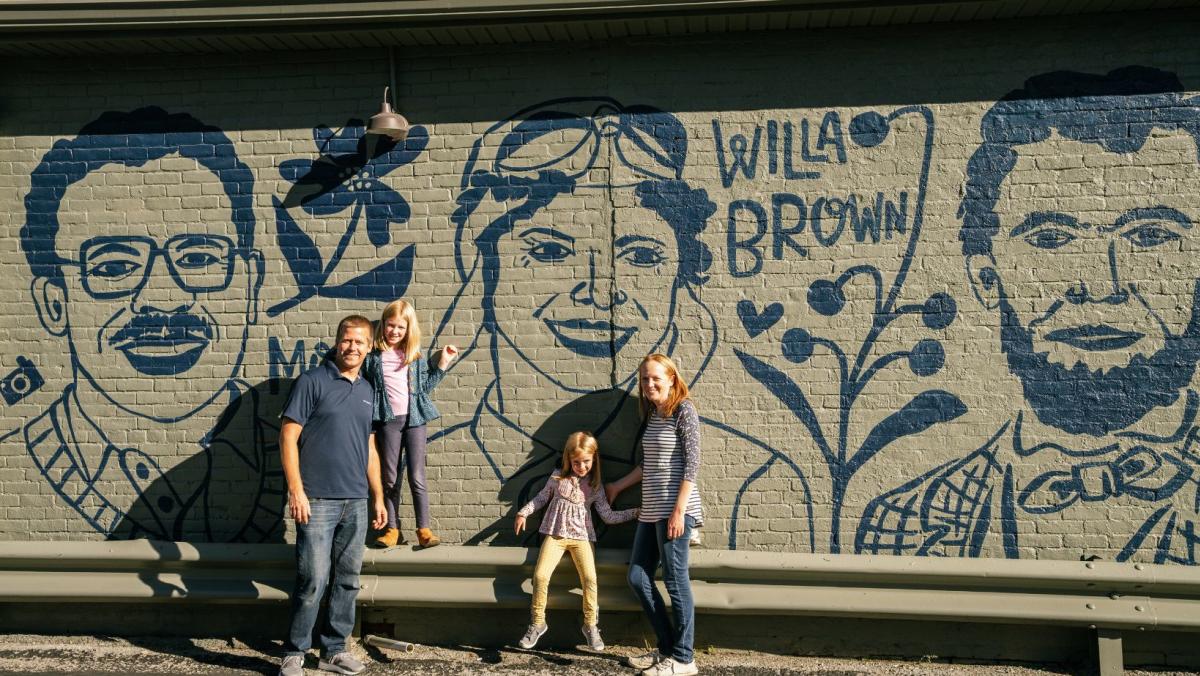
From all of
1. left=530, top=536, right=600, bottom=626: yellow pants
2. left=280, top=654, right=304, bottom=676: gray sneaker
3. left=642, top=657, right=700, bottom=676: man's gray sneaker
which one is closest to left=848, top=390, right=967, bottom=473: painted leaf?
left=642, top=657, right=700, bottom=676: man's gray sneaker

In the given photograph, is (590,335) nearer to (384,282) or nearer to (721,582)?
(384,282)

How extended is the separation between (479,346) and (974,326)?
122 inches

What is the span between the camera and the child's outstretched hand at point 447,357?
→ 19.3 ft

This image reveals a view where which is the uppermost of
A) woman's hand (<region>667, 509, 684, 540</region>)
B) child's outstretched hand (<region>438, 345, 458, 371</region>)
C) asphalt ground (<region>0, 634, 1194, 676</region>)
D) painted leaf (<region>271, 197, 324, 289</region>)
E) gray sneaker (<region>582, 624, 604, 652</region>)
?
painted leaf (<region>271, 197, 324, 289</region>)

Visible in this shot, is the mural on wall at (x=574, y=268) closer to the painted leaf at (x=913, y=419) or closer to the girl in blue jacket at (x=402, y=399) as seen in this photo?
the girl in blue jacket at (x=402, y=399)

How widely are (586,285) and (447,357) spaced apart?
100cm

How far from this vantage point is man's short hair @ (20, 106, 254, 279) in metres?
6.11

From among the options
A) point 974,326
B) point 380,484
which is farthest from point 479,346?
point 974,326

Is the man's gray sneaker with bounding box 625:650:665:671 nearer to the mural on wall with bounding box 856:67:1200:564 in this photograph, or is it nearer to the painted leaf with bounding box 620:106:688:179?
the mural on wall with bounding box 856:67:1200:564

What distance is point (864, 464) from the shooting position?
5.75 m

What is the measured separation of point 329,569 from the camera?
18.1 feet

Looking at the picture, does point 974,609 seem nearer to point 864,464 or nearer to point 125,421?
point 864,464

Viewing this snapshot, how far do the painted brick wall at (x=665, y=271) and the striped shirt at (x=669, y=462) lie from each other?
394 mm

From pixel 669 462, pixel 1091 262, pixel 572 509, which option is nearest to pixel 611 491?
pixel 572 509
